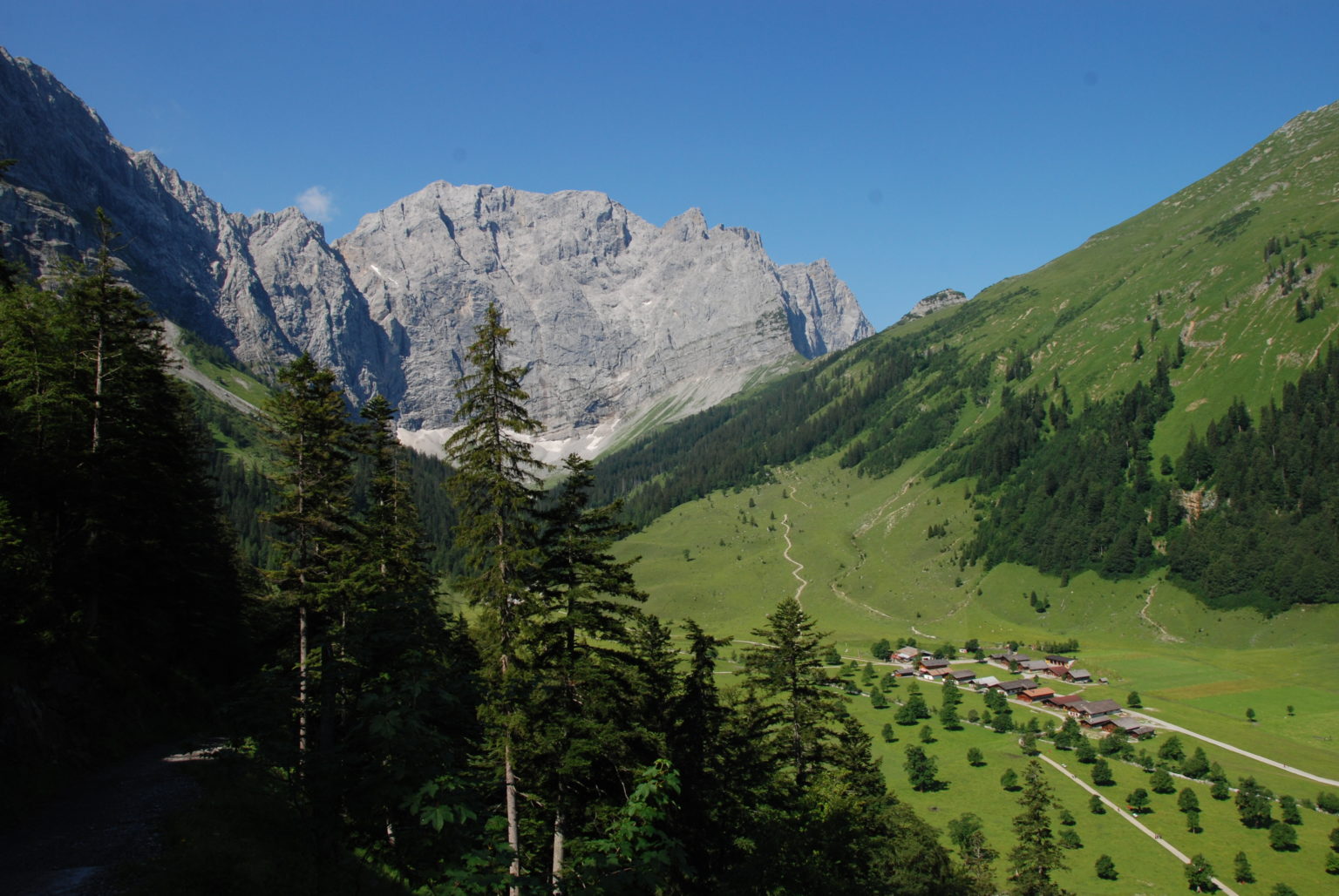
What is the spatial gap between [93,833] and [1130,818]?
7769 centimetres

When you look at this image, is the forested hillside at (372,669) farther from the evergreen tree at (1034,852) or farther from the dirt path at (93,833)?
the evergreen tree at (1034,852)

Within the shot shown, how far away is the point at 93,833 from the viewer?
50.7ft

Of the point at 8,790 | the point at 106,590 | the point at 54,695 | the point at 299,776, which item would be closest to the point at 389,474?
the point at 106,590

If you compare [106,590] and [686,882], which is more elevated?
[106,590]

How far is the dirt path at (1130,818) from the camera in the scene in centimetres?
5219

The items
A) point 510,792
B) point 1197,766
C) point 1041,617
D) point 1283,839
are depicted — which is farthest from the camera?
point 1041,617

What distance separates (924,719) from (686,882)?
79162 millimetres

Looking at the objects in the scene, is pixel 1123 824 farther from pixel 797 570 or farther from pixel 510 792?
pixel 797 570

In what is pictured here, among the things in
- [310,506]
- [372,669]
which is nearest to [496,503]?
[372,669]

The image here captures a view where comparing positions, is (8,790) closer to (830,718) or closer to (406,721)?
(406,721)

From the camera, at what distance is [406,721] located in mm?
10555

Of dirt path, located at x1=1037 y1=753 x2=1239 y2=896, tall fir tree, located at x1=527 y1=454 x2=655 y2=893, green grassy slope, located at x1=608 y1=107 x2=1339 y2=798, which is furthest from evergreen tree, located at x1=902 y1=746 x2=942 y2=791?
tall fir tree, located at x1=527 y1=454 x2=655 y2=893

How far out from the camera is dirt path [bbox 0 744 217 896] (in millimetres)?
13078

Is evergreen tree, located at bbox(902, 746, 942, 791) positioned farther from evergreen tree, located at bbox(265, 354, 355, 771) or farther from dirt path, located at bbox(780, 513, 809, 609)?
dirt path, located at bbox(780, 513, 809, 609)
